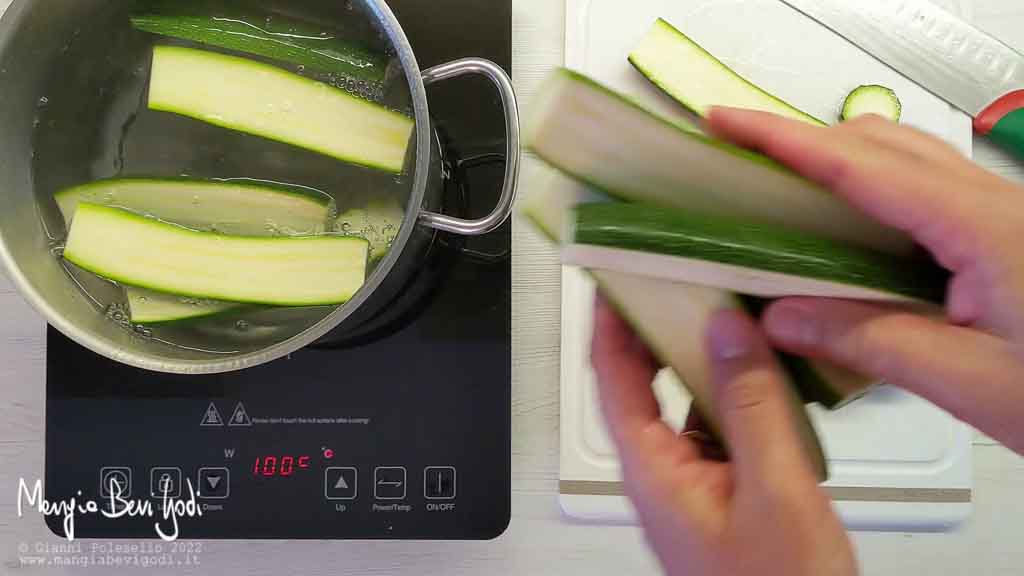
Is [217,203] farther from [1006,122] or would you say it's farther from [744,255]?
[1006,122]

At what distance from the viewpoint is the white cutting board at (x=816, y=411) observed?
2.38ft

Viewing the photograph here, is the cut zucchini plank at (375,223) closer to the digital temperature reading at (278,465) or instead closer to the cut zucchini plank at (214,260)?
the cut zucchini plank at (214,260)

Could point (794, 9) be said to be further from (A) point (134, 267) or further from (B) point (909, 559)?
(A) point (134, 267)

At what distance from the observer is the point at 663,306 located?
0.48 m

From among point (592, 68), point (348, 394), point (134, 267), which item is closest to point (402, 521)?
point (348, 394)

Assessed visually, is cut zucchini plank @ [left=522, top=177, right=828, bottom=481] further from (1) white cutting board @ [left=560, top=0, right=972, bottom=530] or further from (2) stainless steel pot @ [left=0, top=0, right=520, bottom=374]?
(1) white cutting board @ [left=560, top=0, right=972, bottom=530]

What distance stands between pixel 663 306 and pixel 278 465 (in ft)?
1.48

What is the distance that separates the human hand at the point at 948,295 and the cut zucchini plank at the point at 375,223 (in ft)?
1.07

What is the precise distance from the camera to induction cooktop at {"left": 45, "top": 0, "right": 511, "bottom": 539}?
742 mm

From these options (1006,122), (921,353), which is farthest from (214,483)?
(1006,122)

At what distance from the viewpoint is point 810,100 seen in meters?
0.74

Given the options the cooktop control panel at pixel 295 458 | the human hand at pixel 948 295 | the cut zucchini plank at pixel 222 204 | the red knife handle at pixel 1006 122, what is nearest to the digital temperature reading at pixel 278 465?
the cooktop control panel at pixel 295 458

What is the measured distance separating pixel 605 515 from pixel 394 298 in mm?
300

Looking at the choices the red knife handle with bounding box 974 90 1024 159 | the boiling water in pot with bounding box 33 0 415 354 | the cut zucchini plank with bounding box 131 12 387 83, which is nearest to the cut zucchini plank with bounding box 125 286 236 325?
the boiling water in pot with bounding box 33 0 415 354
